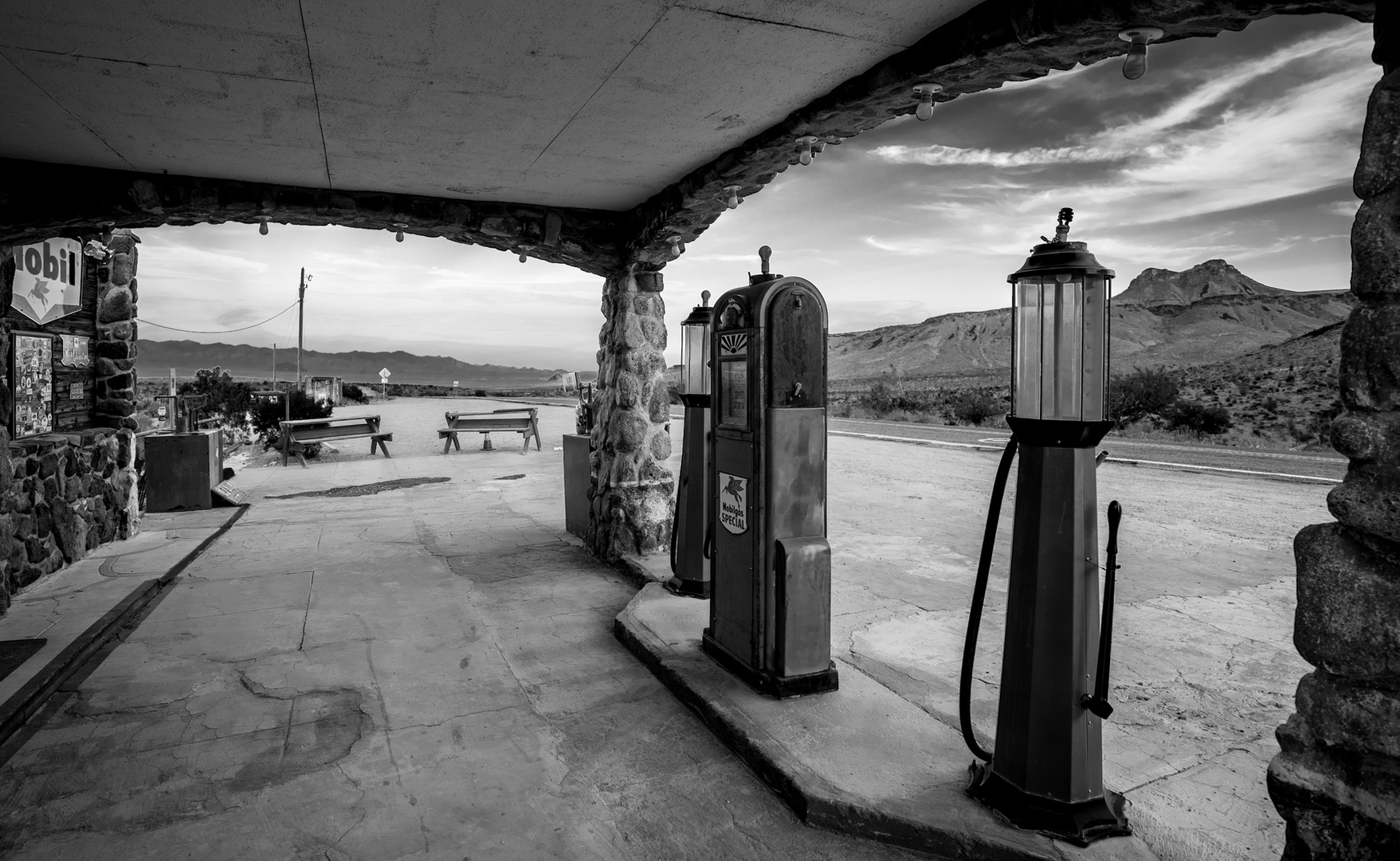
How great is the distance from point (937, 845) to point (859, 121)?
3211mm

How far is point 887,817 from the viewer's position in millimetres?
2715

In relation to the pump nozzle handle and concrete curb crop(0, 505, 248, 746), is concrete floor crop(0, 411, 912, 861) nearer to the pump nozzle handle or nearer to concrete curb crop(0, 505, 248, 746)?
concrete curb crop(0, 505, 248, 746)

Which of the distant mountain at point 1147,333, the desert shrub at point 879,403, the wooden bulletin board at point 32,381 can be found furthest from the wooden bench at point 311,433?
the distant mountain at point 1147,333

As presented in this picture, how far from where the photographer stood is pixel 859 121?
3865 mm

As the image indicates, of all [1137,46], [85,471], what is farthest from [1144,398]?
[85,471]

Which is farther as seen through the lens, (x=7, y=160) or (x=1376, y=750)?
(x=7, y=160)

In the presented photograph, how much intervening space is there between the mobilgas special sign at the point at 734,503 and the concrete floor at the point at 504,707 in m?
0.95

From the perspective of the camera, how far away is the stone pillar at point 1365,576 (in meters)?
1.75

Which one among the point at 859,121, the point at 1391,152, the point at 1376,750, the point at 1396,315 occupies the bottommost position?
the point at 1376,750

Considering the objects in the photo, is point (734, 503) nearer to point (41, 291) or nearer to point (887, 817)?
point (887, 817)

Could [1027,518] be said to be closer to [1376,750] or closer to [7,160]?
[1376,750]

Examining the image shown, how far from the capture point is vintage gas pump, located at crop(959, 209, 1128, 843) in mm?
2492

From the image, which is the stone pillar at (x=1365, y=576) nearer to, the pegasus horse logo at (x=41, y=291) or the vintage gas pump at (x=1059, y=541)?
the vintage gas pump at (x=1059, y=541)

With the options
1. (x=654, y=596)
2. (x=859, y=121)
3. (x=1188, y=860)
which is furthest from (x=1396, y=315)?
(x=654, y=596)
